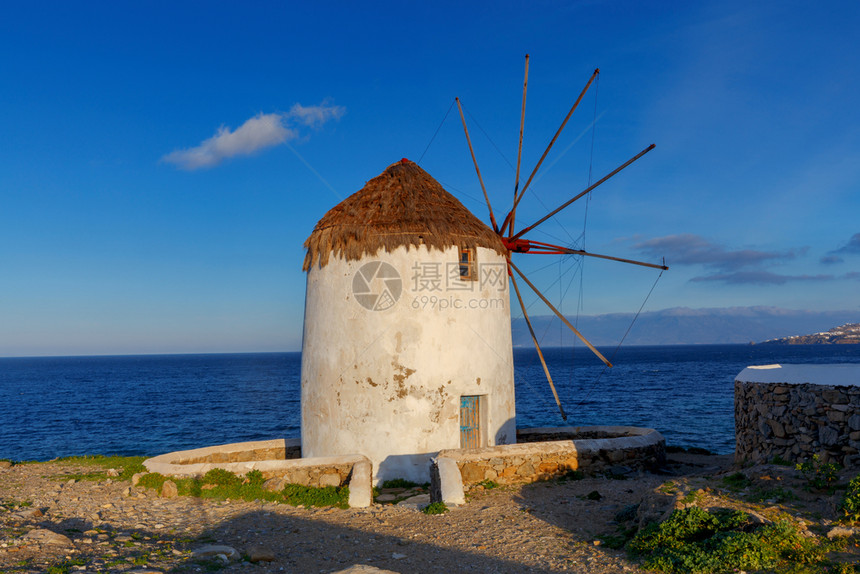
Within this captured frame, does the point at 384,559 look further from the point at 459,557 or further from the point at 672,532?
the point at 672,532

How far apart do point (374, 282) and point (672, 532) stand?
774cm

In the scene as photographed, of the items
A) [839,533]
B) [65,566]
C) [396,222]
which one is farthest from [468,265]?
[65,566]

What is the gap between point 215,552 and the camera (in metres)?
6.67

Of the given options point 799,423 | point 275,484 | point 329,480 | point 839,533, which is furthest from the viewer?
point 329,480

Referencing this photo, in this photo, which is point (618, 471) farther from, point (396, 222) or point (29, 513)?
point (29, 513)

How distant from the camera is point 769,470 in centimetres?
855

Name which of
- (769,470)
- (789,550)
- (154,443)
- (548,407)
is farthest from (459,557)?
(548,407)

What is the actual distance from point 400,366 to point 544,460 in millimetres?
3530

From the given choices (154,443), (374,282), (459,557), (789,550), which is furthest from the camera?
(154,443)

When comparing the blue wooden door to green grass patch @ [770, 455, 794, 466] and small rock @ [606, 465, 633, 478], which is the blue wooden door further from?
green grass patch @ [770, 455, 794, 466]

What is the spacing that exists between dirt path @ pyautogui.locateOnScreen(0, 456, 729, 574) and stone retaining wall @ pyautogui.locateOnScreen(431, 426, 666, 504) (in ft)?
1.40

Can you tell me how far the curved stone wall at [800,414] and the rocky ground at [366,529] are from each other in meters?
1.17

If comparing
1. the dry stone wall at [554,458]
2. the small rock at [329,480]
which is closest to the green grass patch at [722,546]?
the dry stone wall at [554,458]

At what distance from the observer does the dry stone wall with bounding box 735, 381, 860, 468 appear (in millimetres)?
8867
